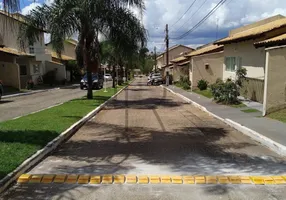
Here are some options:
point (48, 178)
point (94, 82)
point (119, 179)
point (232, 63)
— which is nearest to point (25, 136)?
point (48, 178)

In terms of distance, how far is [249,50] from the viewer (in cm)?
1953

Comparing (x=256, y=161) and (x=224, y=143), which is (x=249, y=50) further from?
(x=256, y=161)

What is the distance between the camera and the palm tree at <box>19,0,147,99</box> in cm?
1788

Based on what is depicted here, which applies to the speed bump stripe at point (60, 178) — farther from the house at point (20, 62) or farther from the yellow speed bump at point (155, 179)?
the house at point (20, 62)

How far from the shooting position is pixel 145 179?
5586mm

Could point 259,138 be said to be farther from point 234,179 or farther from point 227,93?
point 227,93

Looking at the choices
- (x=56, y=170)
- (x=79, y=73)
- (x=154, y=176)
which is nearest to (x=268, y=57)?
(x=154, y=176)

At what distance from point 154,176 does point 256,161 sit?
2343 millimetres

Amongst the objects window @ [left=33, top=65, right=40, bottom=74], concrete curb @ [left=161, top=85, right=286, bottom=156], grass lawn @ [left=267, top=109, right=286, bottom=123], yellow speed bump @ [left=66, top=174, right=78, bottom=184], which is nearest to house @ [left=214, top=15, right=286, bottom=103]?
grass lawn @ [left=267, top=109, right=286, bottom=123]

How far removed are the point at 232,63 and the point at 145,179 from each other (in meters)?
19.0

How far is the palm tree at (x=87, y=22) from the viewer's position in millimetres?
17875

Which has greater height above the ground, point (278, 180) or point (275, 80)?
point (275, 80)

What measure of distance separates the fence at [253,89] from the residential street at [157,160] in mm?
6164

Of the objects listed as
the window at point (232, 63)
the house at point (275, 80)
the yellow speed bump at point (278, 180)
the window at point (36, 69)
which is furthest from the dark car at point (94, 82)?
the yellow speed bump at point (278, 180)
